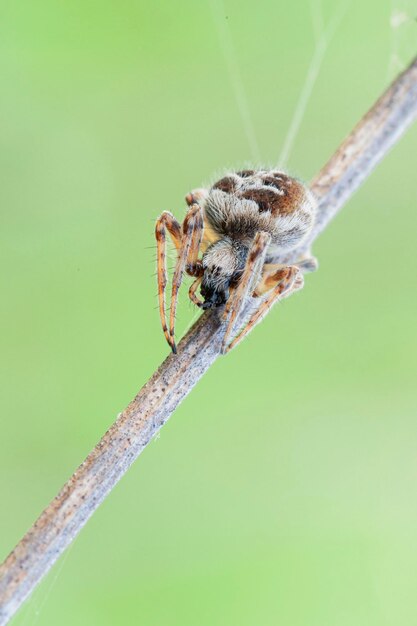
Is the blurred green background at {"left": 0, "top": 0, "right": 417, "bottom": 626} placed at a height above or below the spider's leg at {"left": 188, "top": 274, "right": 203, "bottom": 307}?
above

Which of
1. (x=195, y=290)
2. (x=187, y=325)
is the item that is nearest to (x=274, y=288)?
(x=195, y=290)

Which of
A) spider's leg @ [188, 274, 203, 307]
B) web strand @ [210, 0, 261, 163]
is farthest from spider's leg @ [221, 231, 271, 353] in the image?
web strand @ [210, 0, 261, 163]

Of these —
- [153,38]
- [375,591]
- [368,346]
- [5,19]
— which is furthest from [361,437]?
[5,19]

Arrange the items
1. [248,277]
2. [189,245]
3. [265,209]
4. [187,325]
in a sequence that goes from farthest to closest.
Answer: [187,325]
[265,209]
[189,245]
[248,277]

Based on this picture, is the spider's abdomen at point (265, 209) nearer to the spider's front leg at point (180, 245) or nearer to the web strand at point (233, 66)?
the spider's front leg at point (180, 245)

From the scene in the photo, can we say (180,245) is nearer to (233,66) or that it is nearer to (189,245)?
(189,245)

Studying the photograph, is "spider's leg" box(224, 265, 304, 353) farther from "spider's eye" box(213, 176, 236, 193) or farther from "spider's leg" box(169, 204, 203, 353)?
"spider's eye" box(213, 176, 236, 193)

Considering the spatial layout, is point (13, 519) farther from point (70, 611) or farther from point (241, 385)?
point (241, 385)
